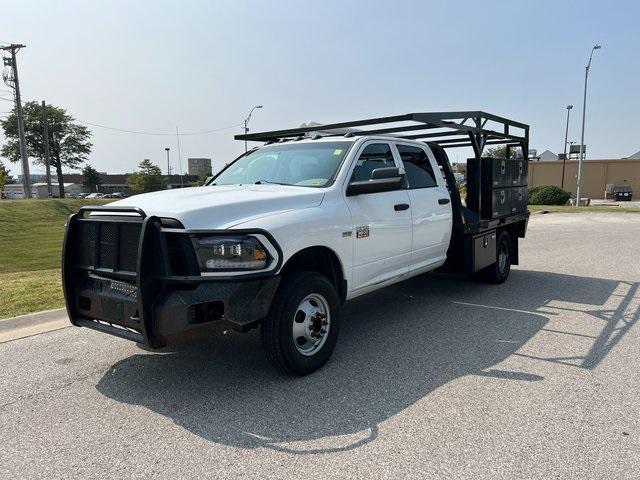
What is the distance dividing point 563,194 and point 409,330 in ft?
105

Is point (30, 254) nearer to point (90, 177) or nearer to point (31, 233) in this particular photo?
point (31, 233)

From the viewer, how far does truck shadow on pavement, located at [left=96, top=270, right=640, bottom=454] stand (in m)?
3.36

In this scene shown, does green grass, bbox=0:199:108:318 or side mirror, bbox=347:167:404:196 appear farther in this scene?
green grass, bbox=0:199:108:318

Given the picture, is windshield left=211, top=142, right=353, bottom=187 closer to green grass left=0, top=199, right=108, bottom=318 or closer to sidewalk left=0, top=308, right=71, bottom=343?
sidewalk left=0, top=308, right=71, bottom=343

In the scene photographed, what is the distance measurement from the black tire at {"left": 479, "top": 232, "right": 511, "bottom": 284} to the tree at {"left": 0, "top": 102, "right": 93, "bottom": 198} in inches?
2537

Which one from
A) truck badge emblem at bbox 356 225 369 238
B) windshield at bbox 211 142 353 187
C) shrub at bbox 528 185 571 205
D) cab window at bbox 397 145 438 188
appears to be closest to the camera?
truck badge emblem at bbox 356 225 369 238

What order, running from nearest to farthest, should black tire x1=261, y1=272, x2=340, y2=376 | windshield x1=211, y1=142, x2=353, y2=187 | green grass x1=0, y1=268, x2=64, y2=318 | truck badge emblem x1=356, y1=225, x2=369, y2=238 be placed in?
1. black tire x1=261, y1=272, x2=340, y2=376
2. truck badge emblem x1=356, y1=225, x2=369, y2=238
3. windshield x1=211, y1=142, x2=353, y2=187
4. green grass x1=0, y1=268, x2=64, y2=318

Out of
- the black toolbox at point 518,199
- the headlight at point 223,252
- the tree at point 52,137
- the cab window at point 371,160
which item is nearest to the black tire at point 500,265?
the black toolbox at point 518,199

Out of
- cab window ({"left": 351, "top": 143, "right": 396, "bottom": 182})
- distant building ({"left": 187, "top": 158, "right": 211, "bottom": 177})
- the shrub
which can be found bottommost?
the shrub

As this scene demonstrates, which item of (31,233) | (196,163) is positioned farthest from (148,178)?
(31,233)

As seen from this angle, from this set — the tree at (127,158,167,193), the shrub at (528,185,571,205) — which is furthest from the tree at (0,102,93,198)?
the shrub at (528,185,571,205)

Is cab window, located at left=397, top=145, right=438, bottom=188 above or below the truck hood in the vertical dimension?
above

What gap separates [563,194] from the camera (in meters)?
33.3

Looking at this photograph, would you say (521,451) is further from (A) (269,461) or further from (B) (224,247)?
(B) (224,247)
